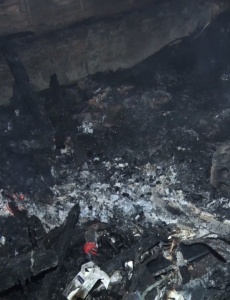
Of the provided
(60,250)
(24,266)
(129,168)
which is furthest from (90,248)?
(129,168)

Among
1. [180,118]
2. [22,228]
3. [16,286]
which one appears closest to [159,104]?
[180,118]

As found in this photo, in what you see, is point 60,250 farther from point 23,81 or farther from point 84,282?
point 23,81

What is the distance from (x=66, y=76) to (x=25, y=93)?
106 cm

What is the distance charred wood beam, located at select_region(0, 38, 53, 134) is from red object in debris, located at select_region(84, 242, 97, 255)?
2867mm

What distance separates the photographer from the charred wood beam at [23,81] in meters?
7.67

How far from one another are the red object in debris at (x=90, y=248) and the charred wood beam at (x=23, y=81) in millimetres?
2867

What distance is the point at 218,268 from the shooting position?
16.4ft

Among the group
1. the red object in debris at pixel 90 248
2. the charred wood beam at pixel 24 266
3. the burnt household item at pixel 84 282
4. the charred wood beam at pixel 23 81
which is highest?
the charred wood beam at pixel 23 81

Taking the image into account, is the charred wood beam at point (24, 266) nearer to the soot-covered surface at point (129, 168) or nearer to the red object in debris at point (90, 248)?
the soot-covered surface at point (129, 168)

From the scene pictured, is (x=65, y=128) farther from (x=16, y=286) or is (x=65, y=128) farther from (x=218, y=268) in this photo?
(x=218, y=268)

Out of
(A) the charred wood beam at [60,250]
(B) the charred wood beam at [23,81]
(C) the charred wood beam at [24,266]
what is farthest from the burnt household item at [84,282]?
(B) the charred wood beam at [23,81]

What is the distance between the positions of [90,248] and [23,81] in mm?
3717

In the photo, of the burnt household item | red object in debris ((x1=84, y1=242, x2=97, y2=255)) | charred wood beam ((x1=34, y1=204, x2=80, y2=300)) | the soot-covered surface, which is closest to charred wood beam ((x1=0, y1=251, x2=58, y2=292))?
the soot-covered surface

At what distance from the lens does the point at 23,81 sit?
782 centimetres
